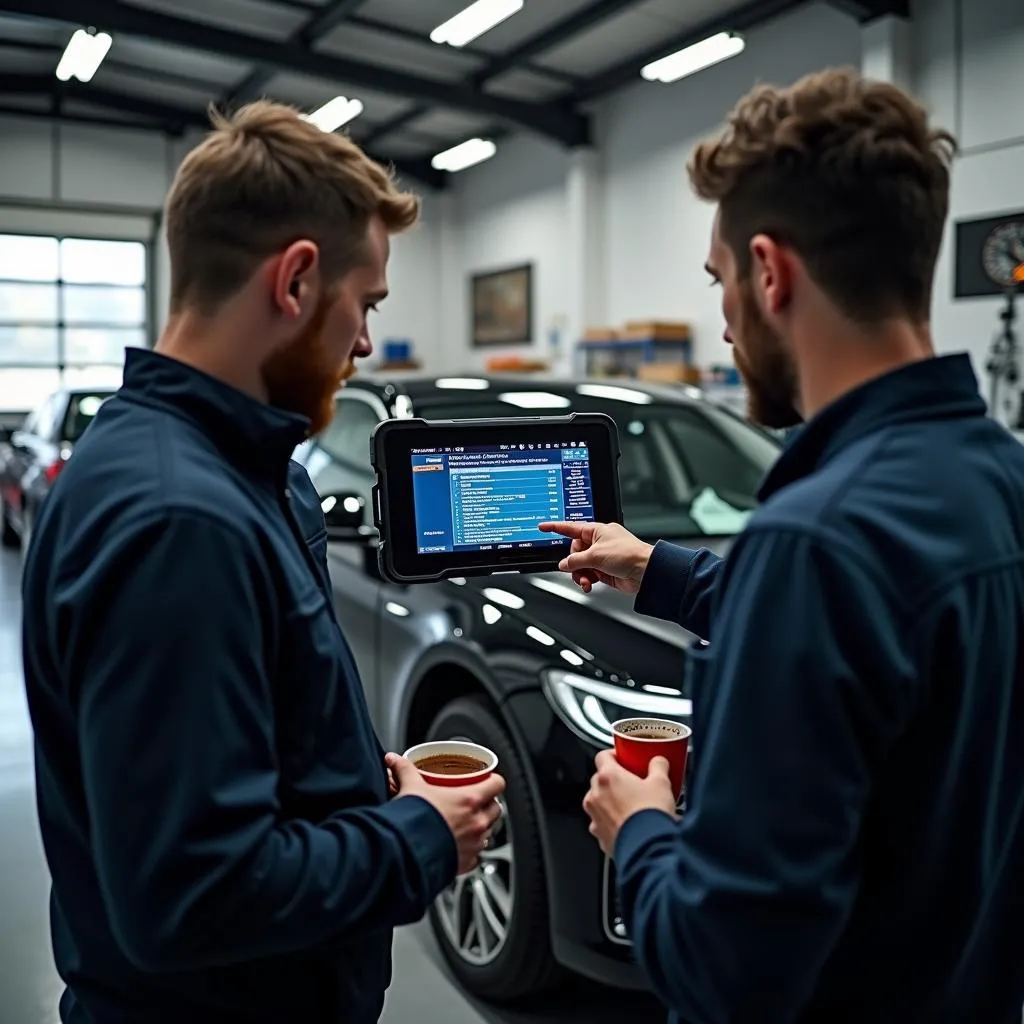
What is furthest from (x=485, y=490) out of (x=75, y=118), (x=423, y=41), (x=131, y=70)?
(x=75, y=118)

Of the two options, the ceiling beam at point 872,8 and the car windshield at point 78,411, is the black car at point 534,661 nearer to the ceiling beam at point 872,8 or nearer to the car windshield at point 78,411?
the car windshield at point 78,411

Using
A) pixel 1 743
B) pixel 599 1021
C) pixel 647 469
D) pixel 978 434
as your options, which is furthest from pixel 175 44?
pixel 978 434

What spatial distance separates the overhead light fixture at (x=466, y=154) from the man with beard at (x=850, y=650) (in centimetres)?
1111

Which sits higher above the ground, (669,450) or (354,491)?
(669,450)

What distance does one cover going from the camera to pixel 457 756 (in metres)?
1.16

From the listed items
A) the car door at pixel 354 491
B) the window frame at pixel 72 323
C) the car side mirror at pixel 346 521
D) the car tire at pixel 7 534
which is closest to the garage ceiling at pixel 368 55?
the window frame at pixel 72 323

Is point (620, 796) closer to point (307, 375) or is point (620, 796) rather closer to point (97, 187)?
point (307, 375)

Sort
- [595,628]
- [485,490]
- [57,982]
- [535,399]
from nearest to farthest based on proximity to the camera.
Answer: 1. [485,490]
2. [595,628]
3. [57,982]
4. [535,399]

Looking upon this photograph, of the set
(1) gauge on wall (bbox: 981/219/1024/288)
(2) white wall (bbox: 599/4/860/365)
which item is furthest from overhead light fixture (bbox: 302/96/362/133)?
(1) gauge on wall (bbox: 981/219/1024/288)

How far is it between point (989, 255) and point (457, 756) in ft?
21.6

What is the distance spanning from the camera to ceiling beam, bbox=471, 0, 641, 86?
27.5 feet

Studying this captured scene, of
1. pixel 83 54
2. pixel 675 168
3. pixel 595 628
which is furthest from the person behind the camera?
pixel 83 54

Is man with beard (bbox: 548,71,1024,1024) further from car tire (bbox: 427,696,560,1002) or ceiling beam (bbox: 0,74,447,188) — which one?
ceiling beam (bbox: 0,74,447,188)

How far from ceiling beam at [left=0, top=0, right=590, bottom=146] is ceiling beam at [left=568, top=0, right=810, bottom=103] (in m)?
0.42
